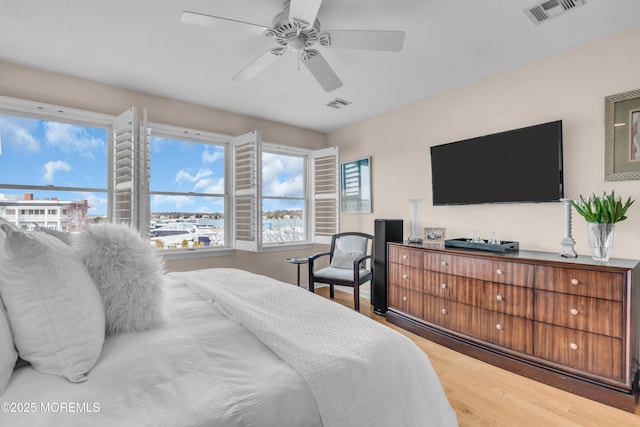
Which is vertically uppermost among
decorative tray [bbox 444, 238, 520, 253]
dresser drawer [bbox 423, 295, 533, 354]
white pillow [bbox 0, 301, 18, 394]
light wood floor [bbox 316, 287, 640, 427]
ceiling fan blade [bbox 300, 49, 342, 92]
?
ceiling fan blade [bbox 300, 49, 342, 92]

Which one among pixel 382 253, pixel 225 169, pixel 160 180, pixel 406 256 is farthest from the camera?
pixel 225 169

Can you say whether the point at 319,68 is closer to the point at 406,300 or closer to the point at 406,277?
the point at 406,277

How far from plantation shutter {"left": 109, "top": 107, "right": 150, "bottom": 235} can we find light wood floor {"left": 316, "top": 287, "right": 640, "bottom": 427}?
302 cm

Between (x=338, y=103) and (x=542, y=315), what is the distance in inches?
115

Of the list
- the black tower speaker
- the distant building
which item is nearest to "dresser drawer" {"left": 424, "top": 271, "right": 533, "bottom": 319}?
the black tower speaker

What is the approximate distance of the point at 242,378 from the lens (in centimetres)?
89

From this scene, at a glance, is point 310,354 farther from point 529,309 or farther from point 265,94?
point 265,94

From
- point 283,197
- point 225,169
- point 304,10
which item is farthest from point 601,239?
point 225,169

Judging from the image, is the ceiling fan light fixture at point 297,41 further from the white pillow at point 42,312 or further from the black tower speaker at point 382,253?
the black tower speaker at point 382,253

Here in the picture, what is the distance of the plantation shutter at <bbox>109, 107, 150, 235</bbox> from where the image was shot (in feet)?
9.62

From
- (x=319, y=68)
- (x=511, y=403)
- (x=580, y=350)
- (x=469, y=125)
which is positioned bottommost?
(x=511, y=403)

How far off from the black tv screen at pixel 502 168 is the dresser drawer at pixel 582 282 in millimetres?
724

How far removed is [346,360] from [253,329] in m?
0.38

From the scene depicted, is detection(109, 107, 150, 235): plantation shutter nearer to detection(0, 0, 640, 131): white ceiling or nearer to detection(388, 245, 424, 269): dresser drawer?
detection(0, 0, 640, 131): white ceiling
